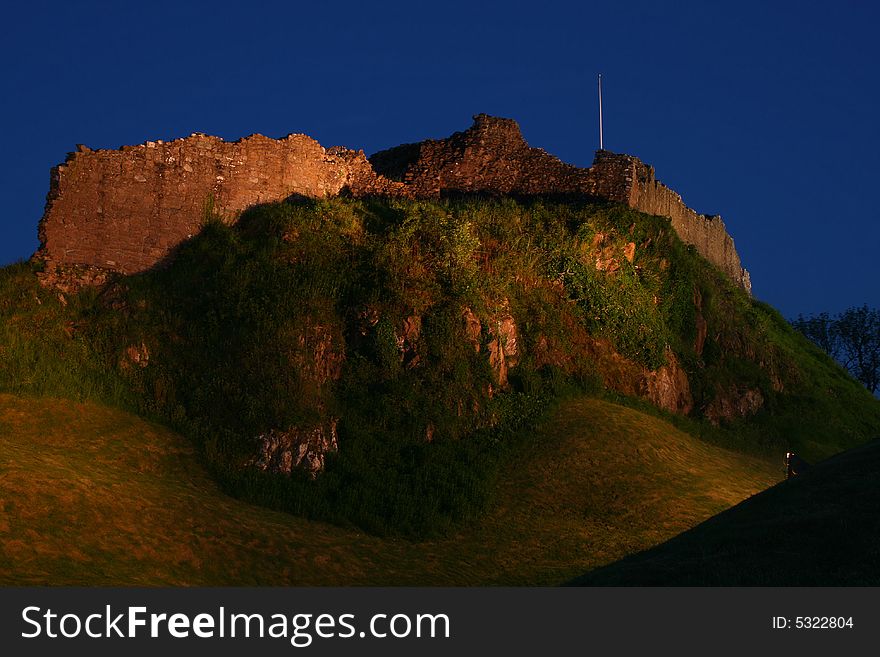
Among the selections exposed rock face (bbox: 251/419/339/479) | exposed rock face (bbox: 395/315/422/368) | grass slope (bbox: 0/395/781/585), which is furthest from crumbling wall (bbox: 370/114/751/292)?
exposed rock face (bbox: 251/419/339/479)

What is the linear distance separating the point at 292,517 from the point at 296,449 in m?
1.76

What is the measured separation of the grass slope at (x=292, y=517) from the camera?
46.8 feet

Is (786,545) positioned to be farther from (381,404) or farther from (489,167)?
(489,167)

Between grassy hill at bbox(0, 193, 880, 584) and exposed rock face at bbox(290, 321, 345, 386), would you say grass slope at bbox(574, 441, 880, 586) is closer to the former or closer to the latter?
grassy hill at bbox(0, 193, 880, 584)

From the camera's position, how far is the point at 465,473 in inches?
757

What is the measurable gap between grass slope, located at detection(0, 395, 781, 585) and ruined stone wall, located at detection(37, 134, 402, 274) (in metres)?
4.64

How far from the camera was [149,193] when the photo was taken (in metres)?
23.0

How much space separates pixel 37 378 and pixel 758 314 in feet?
74.9

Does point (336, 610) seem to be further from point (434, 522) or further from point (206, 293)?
point (206, 293)

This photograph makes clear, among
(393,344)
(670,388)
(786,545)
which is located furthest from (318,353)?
(786,545)

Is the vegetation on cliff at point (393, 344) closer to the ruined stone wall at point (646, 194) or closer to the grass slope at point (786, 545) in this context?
the ruined stone wall at point (646, 194)

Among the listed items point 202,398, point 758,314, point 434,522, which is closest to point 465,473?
point 434,522

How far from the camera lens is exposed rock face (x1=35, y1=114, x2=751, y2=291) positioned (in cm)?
2252

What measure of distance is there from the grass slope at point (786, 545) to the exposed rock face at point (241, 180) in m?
13.5
